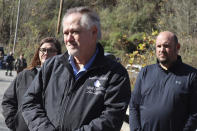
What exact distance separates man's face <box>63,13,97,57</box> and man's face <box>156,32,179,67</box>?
4.46ft

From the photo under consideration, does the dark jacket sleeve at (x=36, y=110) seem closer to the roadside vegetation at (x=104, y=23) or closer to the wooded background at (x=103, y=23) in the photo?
the wooded background at (x=103, y=23)

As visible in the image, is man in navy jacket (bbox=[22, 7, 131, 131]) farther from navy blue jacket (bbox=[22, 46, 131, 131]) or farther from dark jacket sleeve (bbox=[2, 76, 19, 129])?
dark jacket sleeve (bbox=[2, 76, 19, 129])

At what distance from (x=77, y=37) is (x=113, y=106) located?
576mm

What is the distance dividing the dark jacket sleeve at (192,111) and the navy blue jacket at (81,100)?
1.17 meters

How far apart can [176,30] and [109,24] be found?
19488 millimetres

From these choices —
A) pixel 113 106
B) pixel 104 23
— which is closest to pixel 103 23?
pixel 104 23

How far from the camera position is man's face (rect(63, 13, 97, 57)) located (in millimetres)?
2488

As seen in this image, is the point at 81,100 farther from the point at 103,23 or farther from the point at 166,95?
the point at 103,23

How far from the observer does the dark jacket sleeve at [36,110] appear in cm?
242

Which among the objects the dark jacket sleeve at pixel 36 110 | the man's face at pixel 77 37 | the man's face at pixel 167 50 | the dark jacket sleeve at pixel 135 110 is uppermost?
the man's face at pixel 77 37

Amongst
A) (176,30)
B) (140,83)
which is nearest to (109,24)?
(176,30)

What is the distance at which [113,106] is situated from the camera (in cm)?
237

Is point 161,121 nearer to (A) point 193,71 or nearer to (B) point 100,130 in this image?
(A) point 193,71

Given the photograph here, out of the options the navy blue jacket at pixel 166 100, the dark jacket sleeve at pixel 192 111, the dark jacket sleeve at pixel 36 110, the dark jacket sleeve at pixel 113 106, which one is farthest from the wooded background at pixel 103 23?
the dark jacket sleeve at pixel 113 106
